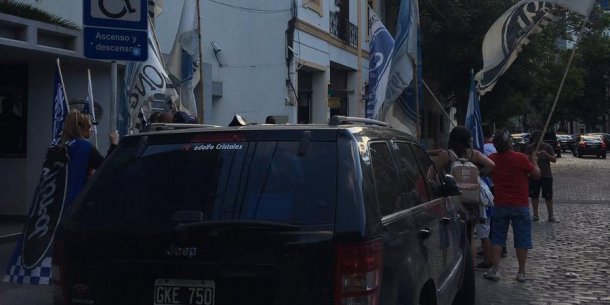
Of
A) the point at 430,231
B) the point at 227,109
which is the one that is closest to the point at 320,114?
the point at 227,109

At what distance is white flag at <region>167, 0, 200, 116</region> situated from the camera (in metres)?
11.2

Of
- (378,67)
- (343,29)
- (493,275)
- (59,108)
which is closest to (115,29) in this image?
(59,108)

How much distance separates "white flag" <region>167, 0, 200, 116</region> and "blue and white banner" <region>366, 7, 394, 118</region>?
321 centimetres

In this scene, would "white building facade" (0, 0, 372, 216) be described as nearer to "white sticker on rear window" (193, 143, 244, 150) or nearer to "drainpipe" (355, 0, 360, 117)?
"drainpipe" (355, 0, 360, 117)

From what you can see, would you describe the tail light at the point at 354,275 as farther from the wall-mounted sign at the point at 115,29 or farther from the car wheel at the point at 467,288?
the wall-mounted sign at the point at 115,29

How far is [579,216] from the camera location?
49.6ft

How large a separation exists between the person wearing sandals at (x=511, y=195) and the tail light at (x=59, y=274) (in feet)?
18.7

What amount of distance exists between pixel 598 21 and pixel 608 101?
3323cm

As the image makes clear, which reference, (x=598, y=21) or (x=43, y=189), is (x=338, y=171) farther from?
(x=598, y=21)

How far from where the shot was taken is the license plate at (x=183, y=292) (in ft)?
12.5

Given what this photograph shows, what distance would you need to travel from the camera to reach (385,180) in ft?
14.7

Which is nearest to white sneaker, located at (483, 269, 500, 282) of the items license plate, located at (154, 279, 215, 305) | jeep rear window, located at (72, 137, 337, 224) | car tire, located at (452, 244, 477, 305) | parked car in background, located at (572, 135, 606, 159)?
car tire, located at (452, 244, 477, 305)

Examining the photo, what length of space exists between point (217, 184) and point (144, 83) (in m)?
5.63

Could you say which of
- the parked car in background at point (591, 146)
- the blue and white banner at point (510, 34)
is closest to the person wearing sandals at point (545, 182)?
the blue and white banner at point (510, 34)
